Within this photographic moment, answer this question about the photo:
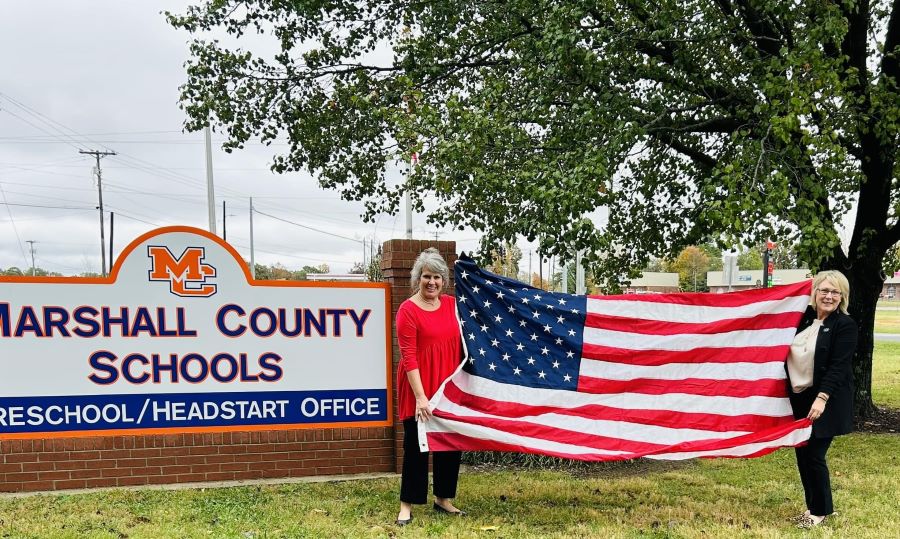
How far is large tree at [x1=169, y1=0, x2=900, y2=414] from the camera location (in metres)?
6.10

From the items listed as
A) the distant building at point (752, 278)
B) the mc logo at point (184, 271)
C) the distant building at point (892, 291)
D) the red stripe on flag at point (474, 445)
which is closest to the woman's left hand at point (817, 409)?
the red stripe on flag at point (474, 445)

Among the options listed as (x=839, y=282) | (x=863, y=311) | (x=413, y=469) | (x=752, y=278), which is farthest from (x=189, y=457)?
(x=752, y=278)

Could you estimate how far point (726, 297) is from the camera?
5090 mm

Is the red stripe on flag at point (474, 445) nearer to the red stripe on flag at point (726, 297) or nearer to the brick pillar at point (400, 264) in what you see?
the red stripe on flag at point (726, 297)

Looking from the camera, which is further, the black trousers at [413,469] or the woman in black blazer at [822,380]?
the black trousers at [413,469]

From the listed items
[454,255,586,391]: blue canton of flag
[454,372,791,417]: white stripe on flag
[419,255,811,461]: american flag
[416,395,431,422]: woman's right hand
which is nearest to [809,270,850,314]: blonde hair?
[419,255,811,461]: american flag

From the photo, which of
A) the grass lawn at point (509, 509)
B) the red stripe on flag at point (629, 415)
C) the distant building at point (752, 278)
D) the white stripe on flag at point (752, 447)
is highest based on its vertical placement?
the red stripe on flag at point (629, 415)

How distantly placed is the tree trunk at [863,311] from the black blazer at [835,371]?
4901mm

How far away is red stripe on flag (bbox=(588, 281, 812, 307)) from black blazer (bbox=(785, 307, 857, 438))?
45cm

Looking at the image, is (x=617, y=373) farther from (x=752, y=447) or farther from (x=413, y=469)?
(x=413, y=469)

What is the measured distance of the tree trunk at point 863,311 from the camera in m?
8.56

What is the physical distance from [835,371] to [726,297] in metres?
0.96

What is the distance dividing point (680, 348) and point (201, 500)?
153 inches

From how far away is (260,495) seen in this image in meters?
5.26
